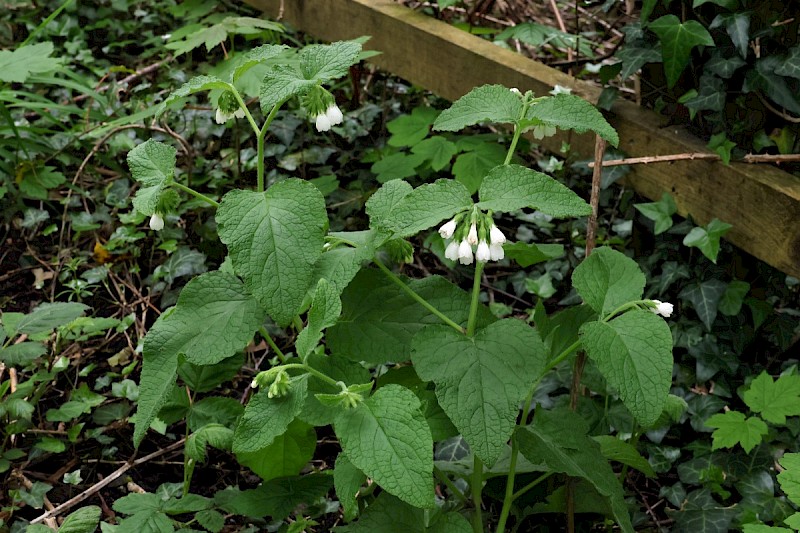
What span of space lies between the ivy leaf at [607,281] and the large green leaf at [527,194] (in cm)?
24

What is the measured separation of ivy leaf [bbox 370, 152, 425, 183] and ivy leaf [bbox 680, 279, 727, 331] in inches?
40.0

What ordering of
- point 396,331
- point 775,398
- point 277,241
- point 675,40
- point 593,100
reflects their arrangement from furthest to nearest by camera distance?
point 593,100
point 675,40
point 775,398
point 396,331
point 277,241

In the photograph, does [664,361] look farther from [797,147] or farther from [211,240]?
[211,240]

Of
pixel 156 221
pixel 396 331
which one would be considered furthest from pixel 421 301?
pixel 156 221

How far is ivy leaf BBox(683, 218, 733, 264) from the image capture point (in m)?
2.47

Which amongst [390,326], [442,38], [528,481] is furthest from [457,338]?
[442,38]

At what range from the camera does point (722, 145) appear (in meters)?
2.50

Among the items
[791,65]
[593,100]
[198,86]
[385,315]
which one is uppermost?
[198,86]

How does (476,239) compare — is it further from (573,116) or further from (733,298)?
(733,298)

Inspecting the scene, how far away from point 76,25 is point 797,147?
3704mm

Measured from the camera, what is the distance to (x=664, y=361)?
5.10 ft

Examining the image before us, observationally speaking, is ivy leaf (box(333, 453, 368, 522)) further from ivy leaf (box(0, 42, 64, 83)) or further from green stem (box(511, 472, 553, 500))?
ivy leaf (box(0, 42, 64, 83))

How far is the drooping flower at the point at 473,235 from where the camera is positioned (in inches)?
60.5

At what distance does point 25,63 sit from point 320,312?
220cm
